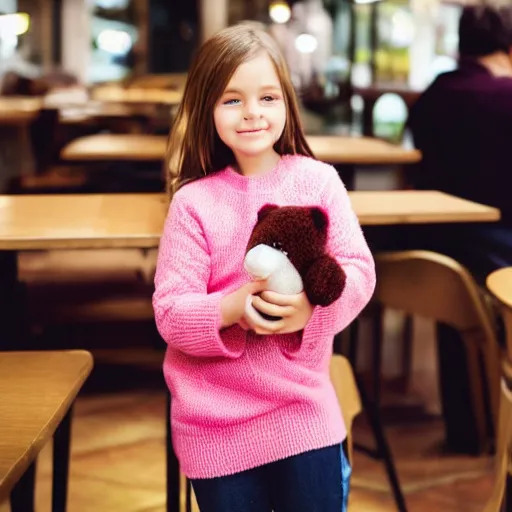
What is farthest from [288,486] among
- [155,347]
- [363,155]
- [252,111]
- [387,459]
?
[155,347]

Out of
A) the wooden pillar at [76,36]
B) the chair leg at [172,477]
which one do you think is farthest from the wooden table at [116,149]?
the wooden pillar at [76,36]

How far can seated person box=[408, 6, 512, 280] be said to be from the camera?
258 centimetres

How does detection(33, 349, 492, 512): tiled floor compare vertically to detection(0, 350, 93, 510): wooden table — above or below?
below

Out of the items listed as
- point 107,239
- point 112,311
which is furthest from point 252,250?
point 112,311

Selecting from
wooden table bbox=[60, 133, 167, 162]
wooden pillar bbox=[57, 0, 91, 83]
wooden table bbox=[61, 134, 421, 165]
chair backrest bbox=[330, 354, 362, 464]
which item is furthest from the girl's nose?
wooden pillar bbox=[57, 0, 91, 83]

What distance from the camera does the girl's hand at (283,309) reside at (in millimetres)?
1183

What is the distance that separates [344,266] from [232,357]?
250 millimetres

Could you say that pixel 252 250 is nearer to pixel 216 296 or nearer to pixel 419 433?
pixel 216 296

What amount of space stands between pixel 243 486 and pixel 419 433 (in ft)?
5.30

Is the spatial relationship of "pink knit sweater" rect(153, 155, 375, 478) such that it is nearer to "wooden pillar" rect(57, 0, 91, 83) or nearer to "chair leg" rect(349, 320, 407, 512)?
"chair leg" rect(349, 320, 407, 512)

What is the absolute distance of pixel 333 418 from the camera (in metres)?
1.35

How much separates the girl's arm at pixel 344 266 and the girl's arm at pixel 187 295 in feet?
0.48

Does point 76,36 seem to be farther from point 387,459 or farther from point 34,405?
point 34,405


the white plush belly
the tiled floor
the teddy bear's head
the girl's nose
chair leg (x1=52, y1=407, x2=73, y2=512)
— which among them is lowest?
the tiled floor
